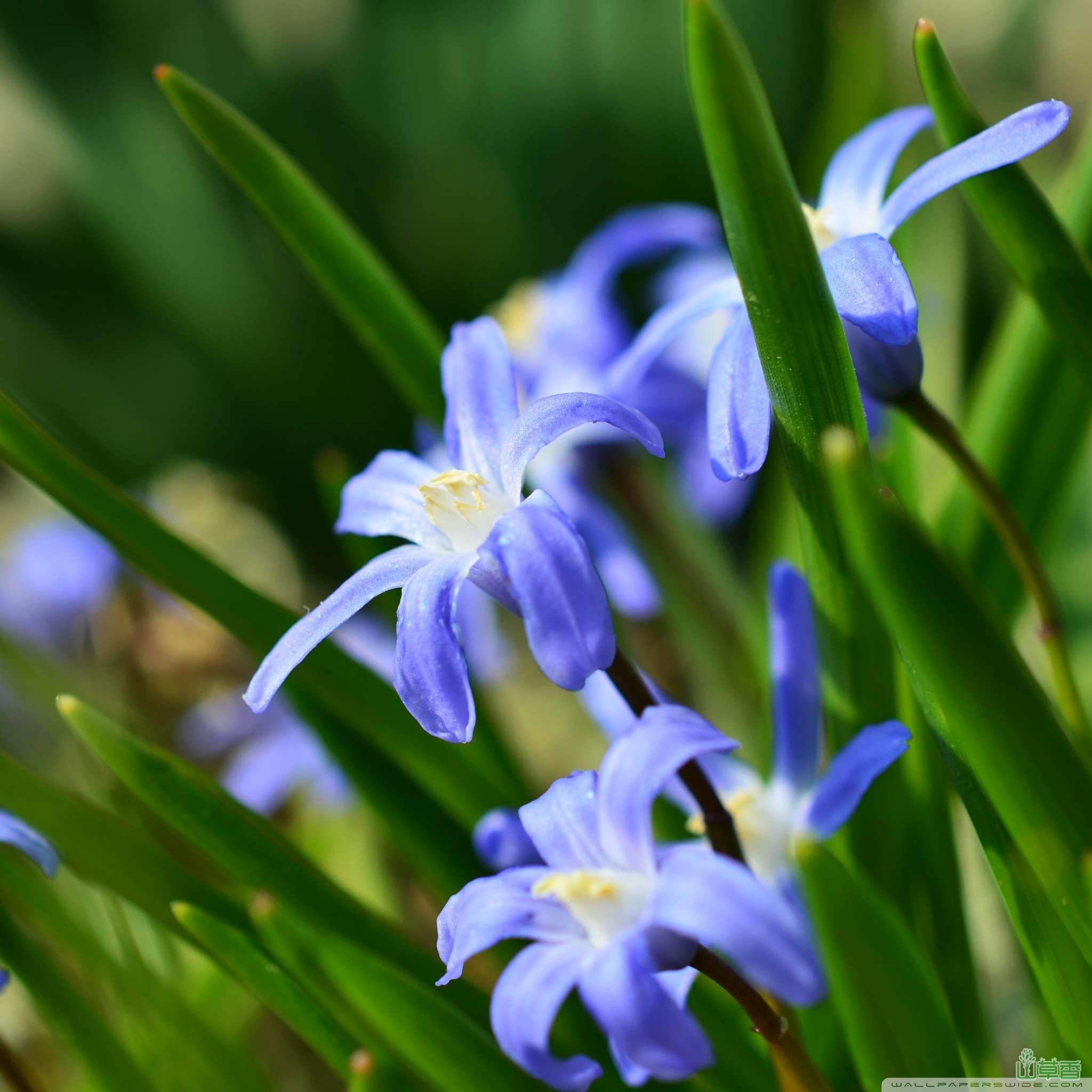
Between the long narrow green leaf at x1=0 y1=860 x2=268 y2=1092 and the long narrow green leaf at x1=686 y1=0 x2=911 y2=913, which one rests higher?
the long narrow green leaf at x1=686 y1=0 x2=911 y2=913

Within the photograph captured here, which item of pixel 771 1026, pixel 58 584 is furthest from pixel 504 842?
pixel 58 584

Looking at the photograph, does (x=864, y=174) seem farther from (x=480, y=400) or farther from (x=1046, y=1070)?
(x=1046, y=1070)

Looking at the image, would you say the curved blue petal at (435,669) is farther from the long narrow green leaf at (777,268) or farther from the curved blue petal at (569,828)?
the long narrow green leaf at (777,268)

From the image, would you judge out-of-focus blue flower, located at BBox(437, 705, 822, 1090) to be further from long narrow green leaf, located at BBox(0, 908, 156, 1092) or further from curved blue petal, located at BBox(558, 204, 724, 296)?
curved blue petal, located at BBox(558, 204, 724, 296)

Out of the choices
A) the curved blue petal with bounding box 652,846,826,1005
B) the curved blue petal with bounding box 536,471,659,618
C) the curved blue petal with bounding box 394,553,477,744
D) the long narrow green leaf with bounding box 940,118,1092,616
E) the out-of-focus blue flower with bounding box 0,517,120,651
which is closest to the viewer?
the curved blue petal with bounding box 652,846,826,1005

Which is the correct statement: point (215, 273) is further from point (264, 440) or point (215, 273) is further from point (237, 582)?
point (237, 582)

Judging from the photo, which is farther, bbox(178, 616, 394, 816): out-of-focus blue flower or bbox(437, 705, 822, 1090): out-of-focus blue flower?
bbox(178, 616, 394, 816): out-of-focus blue flower

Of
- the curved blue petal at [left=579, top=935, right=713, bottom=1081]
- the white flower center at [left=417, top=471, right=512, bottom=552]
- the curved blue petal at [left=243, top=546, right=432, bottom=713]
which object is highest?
the white flower center at [left=417, top=471, right=512, bottom=552]

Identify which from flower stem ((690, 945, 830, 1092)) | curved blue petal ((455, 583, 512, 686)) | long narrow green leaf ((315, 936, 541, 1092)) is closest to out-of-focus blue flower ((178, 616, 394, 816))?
curved blue petal ((455, 583, 512, 686))
